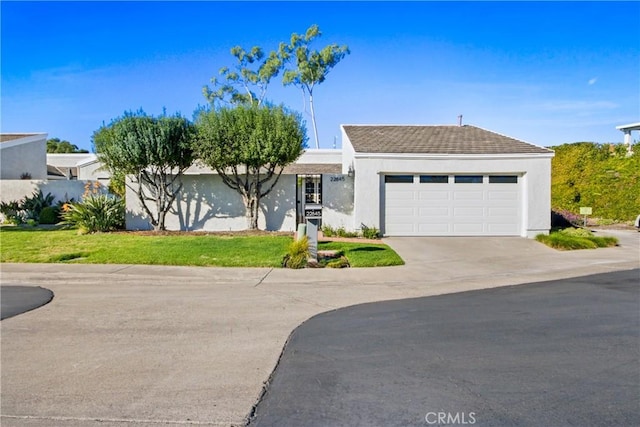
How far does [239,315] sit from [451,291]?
14.4ft

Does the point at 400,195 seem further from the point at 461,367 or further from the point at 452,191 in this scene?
the point at 461,367

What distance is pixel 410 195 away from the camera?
17219mm

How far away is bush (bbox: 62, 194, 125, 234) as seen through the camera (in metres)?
16.7

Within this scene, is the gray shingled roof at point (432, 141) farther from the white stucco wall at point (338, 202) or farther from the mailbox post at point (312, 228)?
the mailbox post at point (312, 228)

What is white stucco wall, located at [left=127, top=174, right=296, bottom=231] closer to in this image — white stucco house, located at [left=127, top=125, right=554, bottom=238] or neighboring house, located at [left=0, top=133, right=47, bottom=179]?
white stucco house, located at [left=127, top=125, right=554, bottom=238]

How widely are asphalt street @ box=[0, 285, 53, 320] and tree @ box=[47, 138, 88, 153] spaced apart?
2563 inches

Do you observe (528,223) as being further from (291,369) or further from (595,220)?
(291,369)

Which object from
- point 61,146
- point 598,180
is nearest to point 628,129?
point 598,180

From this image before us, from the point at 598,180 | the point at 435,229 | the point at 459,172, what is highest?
the point at 459,172

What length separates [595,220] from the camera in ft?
74.5

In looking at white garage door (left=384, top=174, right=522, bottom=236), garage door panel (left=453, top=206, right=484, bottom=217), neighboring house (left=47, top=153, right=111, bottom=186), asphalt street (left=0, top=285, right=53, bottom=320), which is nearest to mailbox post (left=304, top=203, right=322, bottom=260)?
white garage door (left=384, top=174, right=522, bottom=236)

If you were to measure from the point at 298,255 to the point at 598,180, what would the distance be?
1844 centimetres

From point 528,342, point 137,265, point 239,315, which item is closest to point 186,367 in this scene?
point 239,315

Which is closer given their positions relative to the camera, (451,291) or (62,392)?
(62,392)
